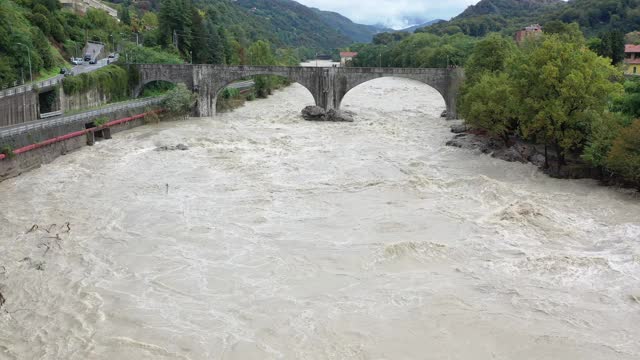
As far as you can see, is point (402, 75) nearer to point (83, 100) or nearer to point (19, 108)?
point (83, 100)

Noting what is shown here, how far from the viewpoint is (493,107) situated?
40.6 meters

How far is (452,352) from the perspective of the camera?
15648 mm

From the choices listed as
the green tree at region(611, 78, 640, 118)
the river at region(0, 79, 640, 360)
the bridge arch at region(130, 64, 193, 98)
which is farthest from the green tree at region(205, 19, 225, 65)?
the green tree at region(611, 78, 640, 118)

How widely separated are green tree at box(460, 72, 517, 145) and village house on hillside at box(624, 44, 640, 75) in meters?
44.9

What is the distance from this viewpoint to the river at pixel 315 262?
16188 millimetres

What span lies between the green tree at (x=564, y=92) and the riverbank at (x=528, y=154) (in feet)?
2.94

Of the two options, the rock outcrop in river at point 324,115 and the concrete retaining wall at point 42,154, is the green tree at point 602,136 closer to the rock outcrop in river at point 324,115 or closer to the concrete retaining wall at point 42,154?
the rock outcrop in river at point 324,115

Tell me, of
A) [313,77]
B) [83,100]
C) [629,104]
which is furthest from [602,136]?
[83,100]

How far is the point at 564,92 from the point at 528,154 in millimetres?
6813

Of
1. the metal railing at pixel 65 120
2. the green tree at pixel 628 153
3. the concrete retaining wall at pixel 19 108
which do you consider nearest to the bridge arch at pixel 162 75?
the metal railing at pixel 65 120

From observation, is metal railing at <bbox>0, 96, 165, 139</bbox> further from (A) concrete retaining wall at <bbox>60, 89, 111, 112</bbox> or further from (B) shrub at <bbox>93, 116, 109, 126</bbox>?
(A) concrete retaining wall at <bbox>60, 89, 111, 112</bbox>

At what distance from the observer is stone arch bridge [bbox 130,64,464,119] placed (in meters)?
61.9

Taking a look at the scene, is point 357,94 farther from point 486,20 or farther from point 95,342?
point 486,20

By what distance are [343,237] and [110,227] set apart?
993 cm
